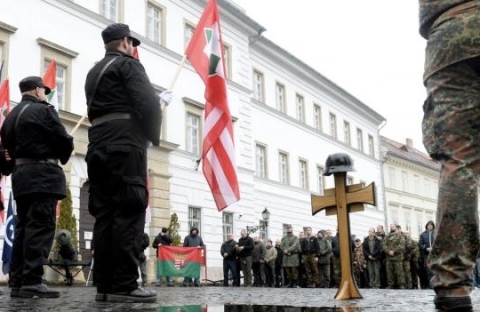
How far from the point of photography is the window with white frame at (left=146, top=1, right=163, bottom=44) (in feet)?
73.9

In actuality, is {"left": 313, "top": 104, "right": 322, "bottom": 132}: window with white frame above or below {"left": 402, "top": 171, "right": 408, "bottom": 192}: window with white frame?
above

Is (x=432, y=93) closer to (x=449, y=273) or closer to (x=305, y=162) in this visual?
(x=449, y=273)

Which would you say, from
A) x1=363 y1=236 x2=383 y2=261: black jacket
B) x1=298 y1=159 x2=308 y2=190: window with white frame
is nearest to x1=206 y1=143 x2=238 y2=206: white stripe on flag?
x1=363 y1=236 x2=383 y2=261: black jacket

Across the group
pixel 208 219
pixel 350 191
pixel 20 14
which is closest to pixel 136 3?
pixel 20 14

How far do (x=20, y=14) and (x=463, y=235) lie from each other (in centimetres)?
1683

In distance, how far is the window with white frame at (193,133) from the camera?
23.9 meters

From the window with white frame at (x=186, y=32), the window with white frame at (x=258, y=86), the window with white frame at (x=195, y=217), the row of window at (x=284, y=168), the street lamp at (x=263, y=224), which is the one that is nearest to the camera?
the window with white frame at (x=195, y=217)

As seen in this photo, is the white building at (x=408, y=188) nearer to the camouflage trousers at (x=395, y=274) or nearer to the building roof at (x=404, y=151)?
the building roof at (x=404, y=151)

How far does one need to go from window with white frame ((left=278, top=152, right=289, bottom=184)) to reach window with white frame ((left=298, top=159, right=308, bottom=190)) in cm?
156

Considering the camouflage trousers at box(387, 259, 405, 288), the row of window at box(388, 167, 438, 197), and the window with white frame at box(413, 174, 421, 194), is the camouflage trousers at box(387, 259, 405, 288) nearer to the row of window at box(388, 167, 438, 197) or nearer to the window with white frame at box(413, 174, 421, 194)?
the row of window at box(388, 167, 438, 197)

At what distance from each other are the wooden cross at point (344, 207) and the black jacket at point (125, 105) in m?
1.55

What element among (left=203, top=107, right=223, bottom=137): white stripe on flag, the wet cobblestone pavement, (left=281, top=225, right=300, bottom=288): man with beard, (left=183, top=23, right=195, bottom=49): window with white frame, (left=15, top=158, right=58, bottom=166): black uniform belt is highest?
(left=183, top=23, right=195, bottom=49): window with white frame

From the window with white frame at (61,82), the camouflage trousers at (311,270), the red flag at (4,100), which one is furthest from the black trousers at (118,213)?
the camouflage trousers at (311,270)

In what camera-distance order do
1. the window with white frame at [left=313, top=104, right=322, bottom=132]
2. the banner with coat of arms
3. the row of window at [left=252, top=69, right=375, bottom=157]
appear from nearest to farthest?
the banner with coat of arms → the row of window at [left=252, top=69, right=375, bottom=157] → the window with white frame at [left=313, top=104, right=322, bottom=132]
